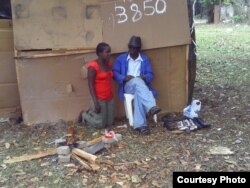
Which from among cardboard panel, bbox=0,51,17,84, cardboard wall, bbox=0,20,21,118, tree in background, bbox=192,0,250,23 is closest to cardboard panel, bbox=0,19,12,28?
cardboard wall, bbox=0,20,21,118

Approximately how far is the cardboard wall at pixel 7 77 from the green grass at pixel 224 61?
13.0ft

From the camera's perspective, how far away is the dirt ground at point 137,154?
439 centimetres

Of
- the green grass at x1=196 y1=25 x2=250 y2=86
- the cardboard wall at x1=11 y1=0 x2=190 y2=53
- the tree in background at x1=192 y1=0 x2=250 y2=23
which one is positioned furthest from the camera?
the tree in background at x1=192 y1=0 x2=250 y2=23

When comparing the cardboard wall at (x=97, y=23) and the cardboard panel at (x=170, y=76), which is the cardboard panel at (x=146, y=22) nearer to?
the cardboard wall at (x=97, y=23)

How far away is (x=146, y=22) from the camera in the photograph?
5.97 m

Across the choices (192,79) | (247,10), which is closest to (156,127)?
(192,79)

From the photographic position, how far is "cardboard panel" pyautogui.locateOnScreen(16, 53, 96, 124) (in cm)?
599

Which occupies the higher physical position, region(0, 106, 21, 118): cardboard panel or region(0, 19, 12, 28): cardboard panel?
region(0, 19, 12, 28): cardboard panel

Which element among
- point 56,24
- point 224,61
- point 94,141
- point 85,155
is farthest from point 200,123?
point 224,61

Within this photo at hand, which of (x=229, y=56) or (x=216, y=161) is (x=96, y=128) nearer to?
(x=216, y=161)

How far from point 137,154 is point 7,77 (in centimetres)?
242

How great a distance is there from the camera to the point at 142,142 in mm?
5355

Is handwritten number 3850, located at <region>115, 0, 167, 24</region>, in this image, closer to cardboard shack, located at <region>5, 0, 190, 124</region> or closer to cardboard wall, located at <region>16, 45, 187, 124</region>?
cardboard shack, located at <region>5, 0, 190, 124</region>

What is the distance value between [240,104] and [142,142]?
2206 millimetres
